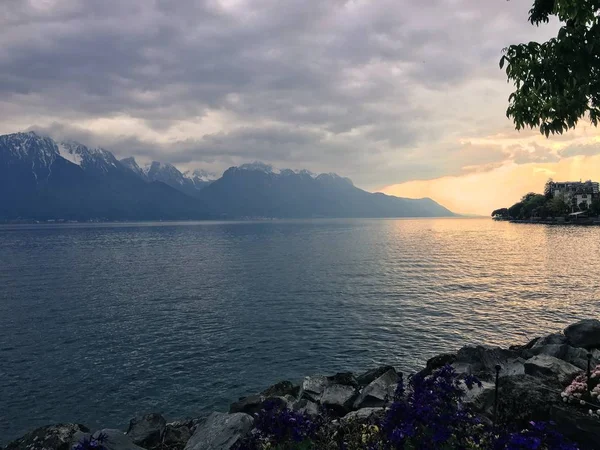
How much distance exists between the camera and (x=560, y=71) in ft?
34.3

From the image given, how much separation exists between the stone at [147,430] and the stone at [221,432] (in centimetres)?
314

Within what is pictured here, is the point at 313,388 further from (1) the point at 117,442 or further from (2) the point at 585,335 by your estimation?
(2) the point at 585,335

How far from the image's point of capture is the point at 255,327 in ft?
125

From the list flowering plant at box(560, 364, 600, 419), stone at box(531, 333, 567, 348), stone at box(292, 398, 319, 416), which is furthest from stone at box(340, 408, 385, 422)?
stone at box(531, 333, 567, 348)

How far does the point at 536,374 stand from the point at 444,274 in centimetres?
5103

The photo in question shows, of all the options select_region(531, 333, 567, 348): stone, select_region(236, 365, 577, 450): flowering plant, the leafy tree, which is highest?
the leafy tree

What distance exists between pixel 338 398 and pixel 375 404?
1959 mm

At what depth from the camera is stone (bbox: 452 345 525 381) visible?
20.4 m

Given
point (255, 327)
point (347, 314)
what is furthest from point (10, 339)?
point (347, 314)

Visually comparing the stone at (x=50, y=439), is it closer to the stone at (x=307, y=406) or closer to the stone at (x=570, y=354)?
the stone at (x=307, y=406)

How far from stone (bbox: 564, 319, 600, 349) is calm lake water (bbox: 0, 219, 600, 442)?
515 cm

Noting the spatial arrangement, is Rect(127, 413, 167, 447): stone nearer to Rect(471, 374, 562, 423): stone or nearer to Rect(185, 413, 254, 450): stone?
Rect(185, 413, 254, 450): stone

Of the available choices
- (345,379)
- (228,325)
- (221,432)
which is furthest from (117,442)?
(228,325)

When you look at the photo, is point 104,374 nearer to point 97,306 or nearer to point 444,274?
point 97,306
